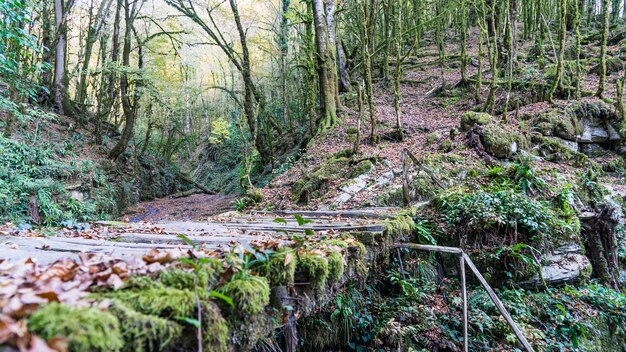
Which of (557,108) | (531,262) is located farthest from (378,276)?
(557,108)

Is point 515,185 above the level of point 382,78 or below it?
below

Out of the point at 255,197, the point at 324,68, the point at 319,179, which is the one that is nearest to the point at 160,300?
the point at 319,179

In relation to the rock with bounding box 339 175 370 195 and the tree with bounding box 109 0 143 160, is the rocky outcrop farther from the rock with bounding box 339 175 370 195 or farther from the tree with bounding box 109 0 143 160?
A: the tree with bounding box 109 0 143 160

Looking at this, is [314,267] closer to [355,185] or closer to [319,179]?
[355,185]

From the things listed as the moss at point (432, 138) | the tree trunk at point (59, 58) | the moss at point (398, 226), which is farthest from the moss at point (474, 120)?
the tree trunk at point (59, 58)

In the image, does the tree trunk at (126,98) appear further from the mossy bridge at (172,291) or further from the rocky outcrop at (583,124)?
the rocky outcrop at (583,124)

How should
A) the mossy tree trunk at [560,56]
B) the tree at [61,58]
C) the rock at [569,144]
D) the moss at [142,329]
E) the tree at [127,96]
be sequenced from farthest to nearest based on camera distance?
the tree at [127,96] < the tree at [61,58] < the mossy tree trunk at [560,56] < the rock at [569,144] < the moss at [142,329]

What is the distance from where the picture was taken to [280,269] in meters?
1.93

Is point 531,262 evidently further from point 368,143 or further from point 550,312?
point 368,143

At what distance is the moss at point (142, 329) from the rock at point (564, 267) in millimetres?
6363

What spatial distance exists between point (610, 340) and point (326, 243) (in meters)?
6.07

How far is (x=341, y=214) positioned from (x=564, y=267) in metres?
4.14

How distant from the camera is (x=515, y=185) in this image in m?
6.84

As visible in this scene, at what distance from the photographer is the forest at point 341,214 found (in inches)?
56.5
